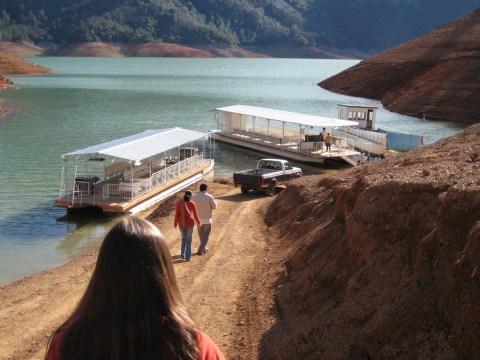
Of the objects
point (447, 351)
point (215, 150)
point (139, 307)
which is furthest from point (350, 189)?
point (215, 150)

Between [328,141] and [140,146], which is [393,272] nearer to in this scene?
[140,146]

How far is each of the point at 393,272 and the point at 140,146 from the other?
61.6 feet

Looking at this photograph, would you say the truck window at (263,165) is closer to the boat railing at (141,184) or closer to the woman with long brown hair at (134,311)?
the boat railing at (141,184)

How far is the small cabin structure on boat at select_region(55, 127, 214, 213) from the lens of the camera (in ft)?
76.3

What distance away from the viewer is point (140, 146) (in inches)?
1033

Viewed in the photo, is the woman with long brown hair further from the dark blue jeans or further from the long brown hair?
the dark blue jeans

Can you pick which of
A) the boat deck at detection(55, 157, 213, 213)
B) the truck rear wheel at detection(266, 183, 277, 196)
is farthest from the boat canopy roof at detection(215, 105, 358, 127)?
the truck rear wheel at detection(266, 183, 277, 196)

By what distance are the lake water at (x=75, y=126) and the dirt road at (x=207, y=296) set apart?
3.04 m

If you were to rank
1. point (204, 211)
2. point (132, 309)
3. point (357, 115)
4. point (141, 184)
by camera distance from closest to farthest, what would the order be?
point (132, 309)
point (204, 211)
point (141, 184)
point (357, 115)

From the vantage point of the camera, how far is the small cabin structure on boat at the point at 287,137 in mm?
36375

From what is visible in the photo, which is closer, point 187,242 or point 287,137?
point 187,242

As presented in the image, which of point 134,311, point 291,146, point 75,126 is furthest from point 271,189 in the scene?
point 75,126

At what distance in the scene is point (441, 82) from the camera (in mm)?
77812

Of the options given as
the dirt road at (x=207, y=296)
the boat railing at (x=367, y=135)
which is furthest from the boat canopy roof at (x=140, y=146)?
the boat railing at (x=367, y=135)
